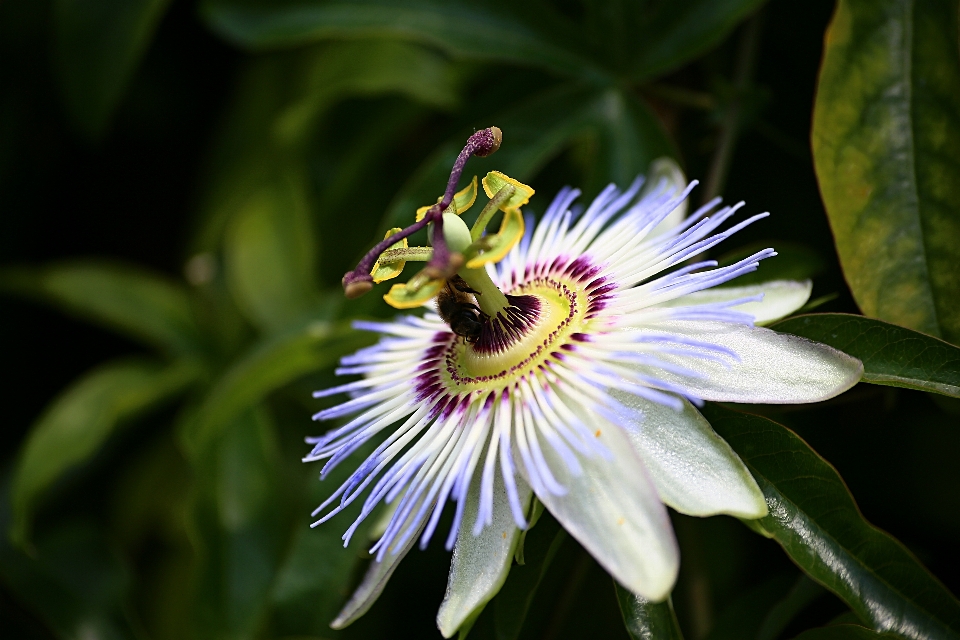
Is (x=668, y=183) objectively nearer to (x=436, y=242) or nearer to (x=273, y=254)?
(x=436, y=242)

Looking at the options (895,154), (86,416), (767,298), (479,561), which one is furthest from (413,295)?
(86,416)

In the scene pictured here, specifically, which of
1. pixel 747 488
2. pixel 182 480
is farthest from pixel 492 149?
pixel 182 480

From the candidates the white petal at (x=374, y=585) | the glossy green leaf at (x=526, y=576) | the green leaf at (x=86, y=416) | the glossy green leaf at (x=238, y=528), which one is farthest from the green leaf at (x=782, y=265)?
the green leaf at (x=86, y=416)

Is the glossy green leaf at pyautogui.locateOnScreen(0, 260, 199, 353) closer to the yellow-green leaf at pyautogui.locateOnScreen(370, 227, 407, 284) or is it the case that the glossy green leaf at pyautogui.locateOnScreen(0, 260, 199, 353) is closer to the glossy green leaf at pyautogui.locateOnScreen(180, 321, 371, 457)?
the glossy green leaf at pyautogui.locateOnScreen(180, 321, 371, 457)

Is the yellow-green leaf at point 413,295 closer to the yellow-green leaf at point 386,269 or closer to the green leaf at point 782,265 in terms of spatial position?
the yellow-green leaf at point 386,269

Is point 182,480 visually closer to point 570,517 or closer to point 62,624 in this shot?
point 62,624

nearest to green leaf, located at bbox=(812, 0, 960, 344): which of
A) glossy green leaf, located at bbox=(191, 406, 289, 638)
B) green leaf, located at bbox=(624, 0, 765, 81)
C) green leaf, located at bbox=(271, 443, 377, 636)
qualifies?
green leaf, located at bbox=(624, 0, 765, 81)
